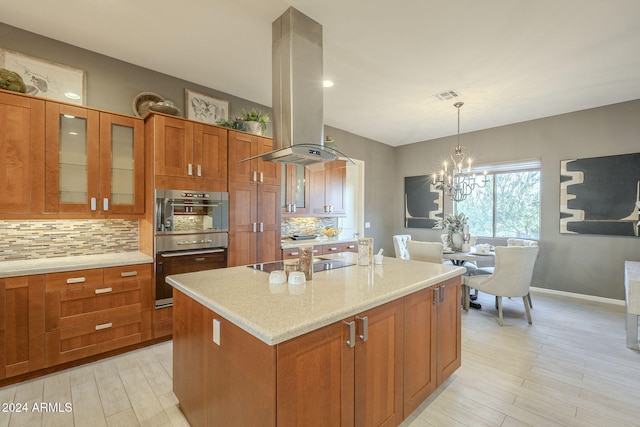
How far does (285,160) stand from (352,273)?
1.09 m

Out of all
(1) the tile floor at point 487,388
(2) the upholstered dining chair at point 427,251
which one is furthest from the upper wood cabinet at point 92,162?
(2) the upholstered dining chair at point 427,251

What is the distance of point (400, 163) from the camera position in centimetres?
662

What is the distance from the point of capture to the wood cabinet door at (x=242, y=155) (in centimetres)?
334

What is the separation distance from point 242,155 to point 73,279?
1997 mm

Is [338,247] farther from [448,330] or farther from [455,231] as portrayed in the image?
[448,330]

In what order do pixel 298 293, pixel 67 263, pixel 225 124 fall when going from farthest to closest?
pixel 225 124
pixel 67 263
pixel 298 293

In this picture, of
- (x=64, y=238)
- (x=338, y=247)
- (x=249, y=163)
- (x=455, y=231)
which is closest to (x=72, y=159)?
(x=64, y=238)

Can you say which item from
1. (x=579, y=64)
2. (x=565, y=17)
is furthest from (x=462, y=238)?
(x=565, y=17)

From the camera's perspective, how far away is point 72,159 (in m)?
2.61

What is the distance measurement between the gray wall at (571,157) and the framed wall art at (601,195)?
96mm

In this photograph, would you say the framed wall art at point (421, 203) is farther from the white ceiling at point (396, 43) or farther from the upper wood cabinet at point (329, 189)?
the white ceiling at point (396, 43)

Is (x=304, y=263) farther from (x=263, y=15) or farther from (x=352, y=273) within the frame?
(x=263, y=15)

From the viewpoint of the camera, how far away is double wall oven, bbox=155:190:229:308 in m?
2.85

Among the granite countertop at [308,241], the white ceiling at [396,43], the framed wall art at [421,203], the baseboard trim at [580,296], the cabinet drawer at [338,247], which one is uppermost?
the white ceiling at [396,43]
